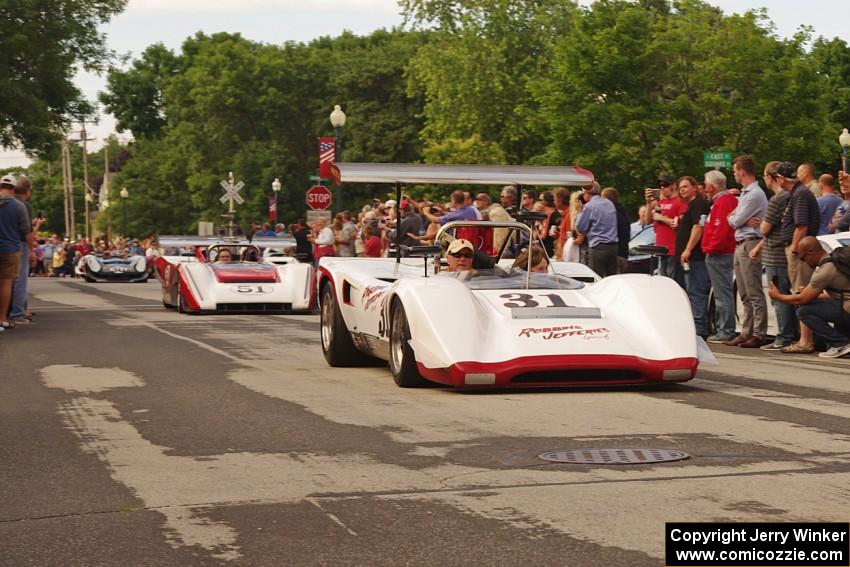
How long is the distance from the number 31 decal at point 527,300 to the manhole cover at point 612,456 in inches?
122

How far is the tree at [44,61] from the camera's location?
38.0 metres

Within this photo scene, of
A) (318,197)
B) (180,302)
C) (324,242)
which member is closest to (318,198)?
(318,197)

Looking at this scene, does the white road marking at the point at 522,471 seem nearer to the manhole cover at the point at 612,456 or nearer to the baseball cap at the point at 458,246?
the manhole cover at the point at 612,456

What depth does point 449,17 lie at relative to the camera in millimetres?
80375

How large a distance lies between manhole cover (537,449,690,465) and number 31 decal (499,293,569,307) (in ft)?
10.2

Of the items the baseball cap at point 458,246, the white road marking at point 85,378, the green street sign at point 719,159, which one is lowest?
the white road marking at point 85,378

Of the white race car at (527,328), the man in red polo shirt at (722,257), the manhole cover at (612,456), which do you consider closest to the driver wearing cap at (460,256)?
the white race car at (527,328)

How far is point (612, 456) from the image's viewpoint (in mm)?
7125

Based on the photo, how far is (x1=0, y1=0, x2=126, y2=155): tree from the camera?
125 ft

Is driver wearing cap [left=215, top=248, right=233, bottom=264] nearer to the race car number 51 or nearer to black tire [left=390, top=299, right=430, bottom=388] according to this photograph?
the race car number 51

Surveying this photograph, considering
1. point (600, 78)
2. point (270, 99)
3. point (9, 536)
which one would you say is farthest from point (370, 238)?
point (270, 99)

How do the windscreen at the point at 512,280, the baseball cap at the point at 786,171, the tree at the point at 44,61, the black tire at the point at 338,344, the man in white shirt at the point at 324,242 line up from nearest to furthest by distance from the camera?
the windscreen at the point at 512,280 < the black tire at the point at 338,344 < the baseball cap at the point at 786,171 < the man in white shirt at the point at 324,242 < the tree at the point at 44,61

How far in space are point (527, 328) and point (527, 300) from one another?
1.53ft

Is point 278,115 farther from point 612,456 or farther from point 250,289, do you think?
point 612,456
